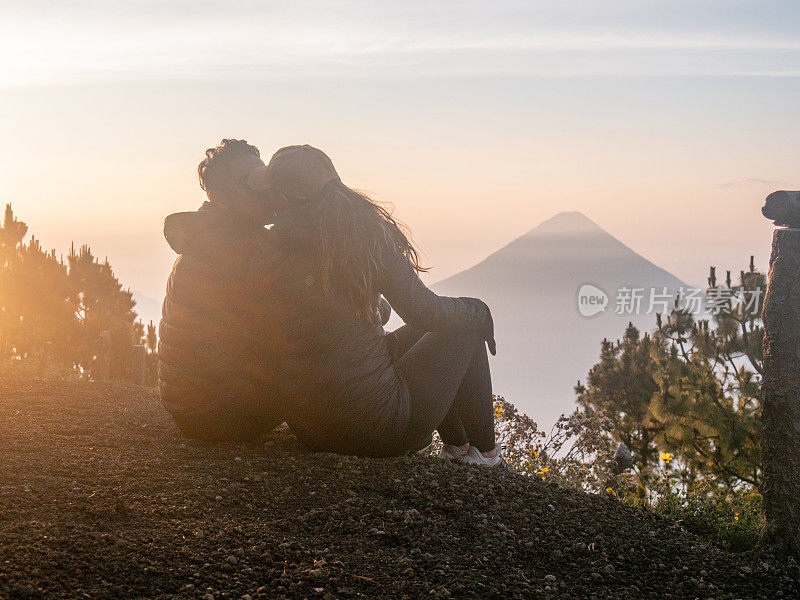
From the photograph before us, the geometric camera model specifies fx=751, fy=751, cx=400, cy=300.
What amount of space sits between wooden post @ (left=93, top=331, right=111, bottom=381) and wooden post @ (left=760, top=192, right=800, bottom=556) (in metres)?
6.26

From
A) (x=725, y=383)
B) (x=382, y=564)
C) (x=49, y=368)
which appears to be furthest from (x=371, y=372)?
(x=725, y=383)

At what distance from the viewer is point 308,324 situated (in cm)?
359

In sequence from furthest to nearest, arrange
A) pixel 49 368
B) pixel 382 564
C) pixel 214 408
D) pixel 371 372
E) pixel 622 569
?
pixel 49 368
pixel 214 408
pixel 371 372
pixel 622 569
pixel 382 564

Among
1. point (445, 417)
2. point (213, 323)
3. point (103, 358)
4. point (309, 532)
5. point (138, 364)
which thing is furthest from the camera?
point (138, 364)

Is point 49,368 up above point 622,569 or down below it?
above

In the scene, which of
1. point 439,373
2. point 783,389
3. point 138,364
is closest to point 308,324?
point 439,373

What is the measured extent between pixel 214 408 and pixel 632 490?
4203 millimetres

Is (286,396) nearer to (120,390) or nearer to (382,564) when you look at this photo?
(382,564)

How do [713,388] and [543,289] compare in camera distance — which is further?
[543,289]

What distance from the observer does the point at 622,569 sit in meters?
3.31

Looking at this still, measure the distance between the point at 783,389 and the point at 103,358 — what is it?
690 cm

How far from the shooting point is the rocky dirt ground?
269cm

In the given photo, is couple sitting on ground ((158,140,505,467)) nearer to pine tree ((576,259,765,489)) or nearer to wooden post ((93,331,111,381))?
wooden post ((93,331,111,381))

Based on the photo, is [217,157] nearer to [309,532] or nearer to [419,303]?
[419,303]
